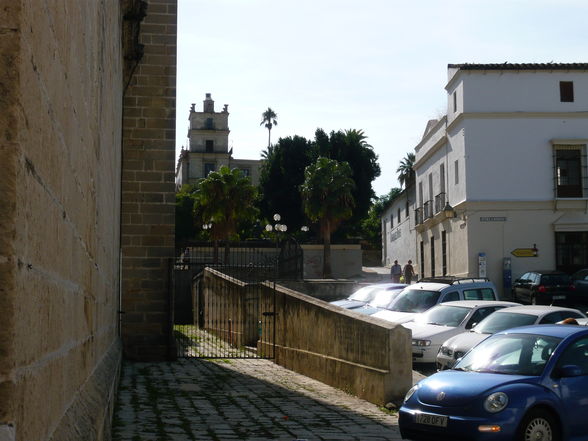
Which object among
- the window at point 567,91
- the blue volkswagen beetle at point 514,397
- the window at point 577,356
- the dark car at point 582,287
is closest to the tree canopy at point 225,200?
the window at point 567,91

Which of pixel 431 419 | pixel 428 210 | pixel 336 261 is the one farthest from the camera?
pixel 336 261

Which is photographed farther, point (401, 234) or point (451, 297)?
point (401, 234)

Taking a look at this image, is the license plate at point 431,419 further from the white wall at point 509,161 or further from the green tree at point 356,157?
the green tree at point 356,157

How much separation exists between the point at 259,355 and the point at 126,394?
7.97m

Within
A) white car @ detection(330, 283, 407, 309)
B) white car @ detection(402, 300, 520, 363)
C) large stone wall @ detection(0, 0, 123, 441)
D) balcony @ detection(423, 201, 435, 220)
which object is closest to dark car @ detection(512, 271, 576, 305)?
white car @ detection(330, 283, 407, 309)

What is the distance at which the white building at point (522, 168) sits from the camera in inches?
1527

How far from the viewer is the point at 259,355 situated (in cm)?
1973

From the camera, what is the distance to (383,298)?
23.5m

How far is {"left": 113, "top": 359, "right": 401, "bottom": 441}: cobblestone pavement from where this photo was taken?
9.18 meters

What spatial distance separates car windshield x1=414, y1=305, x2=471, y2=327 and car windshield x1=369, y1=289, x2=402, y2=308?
3738mm

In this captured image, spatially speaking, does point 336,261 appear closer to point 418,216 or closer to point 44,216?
point 418,216

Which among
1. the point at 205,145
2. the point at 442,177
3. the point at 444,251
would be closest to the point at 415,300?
the point at 444,251

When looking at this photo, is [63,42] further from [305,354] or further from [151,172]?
[151,172]

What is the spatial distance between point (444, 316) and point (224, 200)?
34.8m
